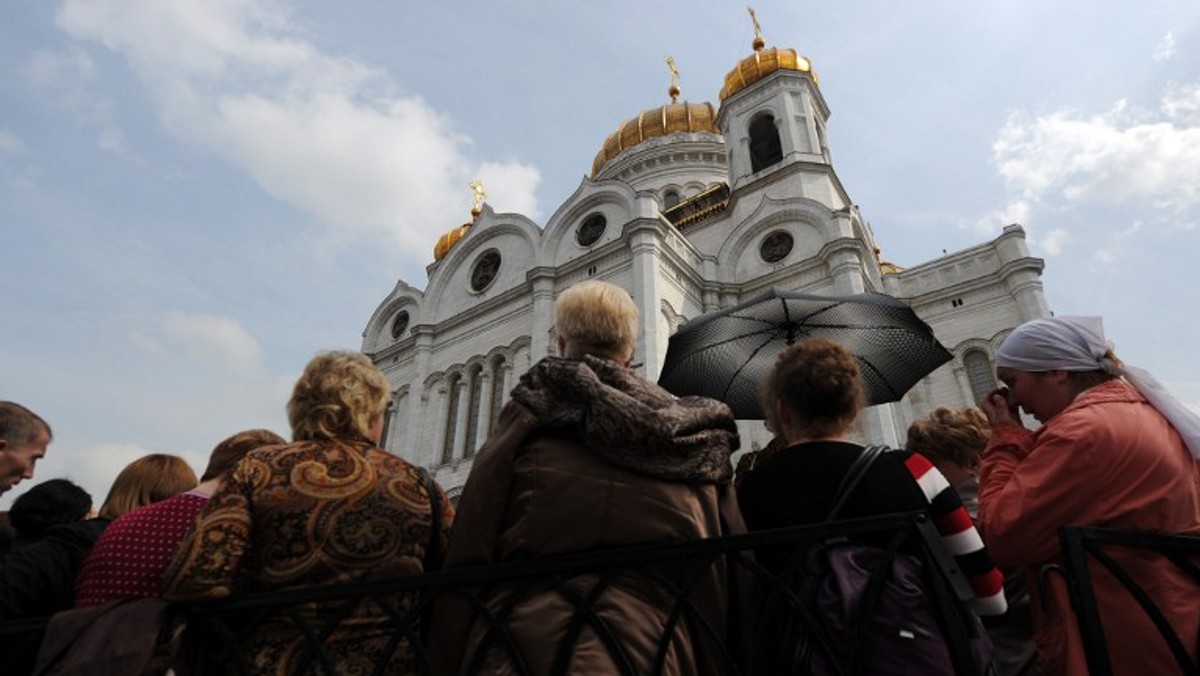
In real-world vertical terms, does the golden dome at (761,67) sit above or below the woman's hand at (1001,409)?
above

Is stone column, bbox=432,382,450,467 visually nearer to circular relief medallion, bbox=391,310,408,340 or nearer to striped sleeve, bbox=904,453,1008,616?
circular relief medallion, bbox=391,310,408,340

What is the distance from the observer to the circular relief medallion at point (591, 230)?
19797mm

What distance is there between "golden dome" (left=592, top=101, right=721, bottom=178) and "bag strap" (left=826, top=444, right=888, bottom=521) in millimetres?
36859

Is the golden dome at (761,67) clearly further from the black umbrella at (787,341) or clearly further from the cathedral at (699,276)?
the black umbrella at (787,341)

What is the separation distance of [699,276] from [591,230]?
3.68 m

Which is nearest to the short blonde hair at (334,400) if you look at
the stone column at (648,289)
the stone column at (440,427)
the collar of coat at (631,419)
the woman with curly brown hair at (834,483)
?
the collar of coat at (631,419)

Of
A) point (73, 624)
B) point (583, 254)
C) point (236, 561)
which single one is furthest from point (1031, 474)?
point (583, 254)

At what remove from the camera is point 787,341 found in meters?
6.04

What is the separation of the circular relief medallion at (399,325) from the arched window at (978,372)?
18.3 metres

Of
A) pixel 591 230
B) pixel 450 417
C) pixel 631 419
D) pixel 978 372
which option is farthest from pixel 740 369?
pixel 450 417

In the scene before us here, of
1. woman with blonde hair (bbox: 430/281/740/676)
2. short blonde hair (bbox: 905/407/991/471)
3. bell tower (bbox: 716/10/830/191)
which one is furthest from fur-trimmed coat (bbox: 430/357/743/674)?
bell tower (bbox: 716/10/830/191)

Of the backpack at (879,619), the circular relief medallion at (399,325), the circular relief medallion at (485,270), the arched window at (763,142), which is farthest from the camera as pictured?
the circular relief medallion at (399,325)

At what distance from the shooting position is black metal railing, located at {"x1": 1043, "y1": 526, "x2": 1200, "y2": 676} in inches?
65.2

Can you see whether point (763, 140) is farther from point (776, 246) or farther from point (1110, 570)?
point (1110, 570)
